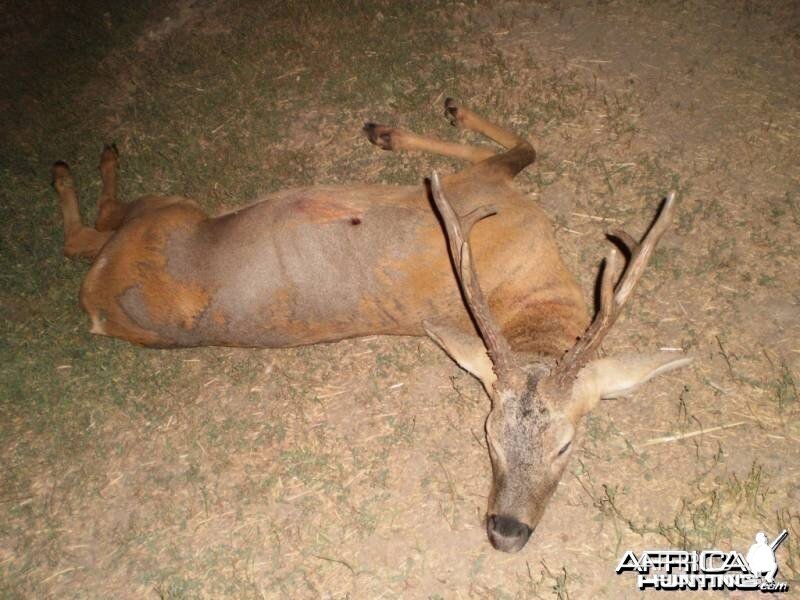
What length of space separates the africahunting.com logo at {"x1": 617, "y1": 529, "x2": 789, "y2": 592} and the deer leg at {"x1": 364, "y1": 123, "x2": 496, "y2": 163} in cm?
328

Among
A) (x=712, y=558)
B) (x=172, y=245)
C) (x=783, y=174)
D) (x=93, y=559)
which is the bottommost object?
(x=93, y=559)

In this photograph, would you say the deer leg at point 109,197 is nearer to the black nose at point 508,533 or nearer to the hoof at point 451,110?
the hoof at point 451,110

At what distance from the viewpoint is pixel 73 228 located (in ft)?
18.2

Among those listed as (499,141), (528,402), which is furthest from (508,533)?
(499,141)

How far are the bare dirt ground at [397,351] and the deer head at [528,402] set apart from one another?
0.72 metres

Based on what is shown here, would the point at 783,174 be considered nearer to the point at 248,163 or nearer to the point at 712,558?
the point at 712,558

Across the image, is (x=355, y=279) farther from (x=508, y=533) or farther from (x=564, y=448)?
(x=508, y=533)

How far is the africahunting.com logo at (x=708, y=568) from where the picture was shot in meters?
3.78

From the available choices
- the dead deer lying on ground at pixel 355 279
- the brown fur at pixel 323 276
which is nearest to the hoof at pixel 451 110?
the dead deer lying on ground at pixel 355 279

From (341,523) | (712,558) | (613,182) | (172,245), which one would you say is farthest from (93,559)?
(613,182)

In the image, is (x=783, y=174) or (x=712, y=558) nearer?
(x=712, y=558)

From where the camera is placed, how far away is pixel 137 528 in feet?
14.8

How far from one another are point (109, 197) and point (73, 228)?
1.37 feet

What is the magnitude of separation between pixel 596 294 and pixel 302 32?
445cm
